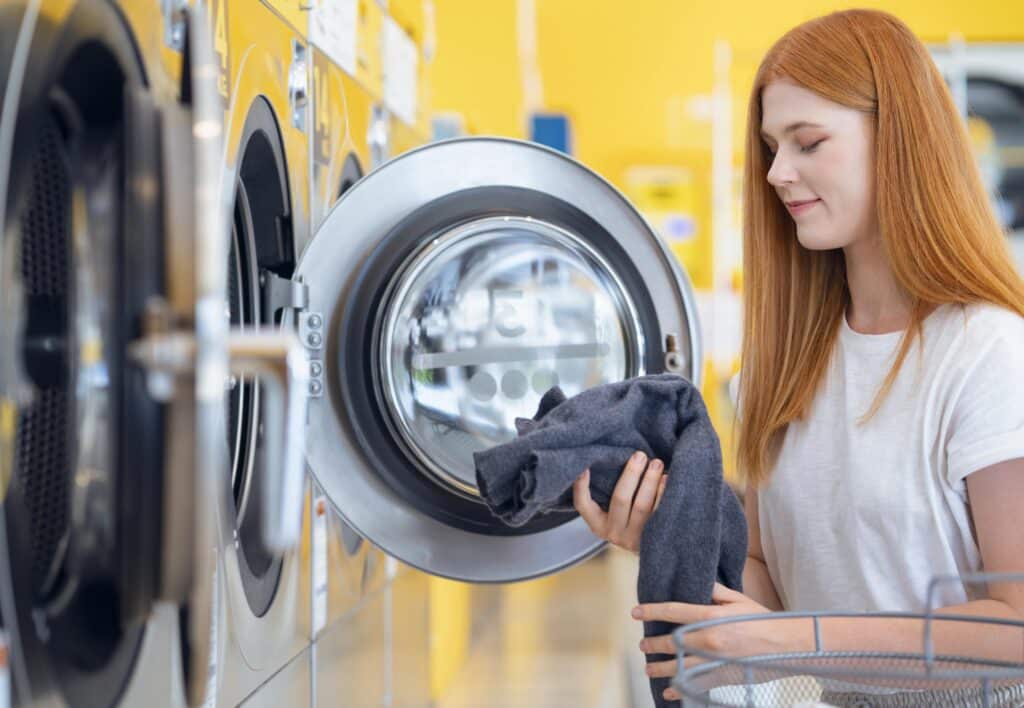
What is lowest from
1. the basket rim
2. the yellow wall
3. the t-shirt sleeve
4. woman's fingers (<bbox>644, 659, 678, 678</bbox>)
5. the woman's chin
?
woman's fingers (<bbox>644, 659, 678, 678</bbox>)

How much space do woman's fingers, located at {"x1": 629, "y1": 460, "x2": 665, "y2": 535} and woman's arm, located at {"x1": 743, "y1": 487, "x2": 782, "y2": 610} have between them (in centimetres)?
28

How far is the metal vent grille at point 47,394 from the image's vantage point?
88cm

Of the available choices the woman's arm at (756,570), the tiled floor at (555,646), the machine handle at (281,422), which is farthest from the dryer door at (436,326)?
the tiled floor at (555,646)

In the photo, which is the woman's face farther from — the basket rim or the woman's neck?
the basket rim

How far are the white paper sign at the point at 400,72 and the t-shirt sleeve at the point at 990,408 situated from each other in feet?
4.52

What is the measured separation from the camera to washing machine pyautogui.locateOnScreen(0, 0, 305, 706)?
772 millimetres

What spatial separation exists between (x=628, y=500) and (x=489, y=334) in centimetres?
63

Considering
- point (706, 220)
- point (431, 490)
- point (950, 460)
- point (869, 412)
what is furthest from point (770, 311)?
point (706, 220)

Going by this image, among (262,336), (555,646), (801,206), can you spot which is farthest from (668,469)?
(555,646)

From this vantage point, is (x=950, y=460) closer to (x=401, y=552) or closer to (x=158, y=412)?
(x=401, y=552)

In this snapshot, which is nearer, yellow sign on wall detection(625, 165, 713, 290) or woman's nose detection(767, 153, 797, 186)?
woman's nose detection(767, 153, 797, 186)

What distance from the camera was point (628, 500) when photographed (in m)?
1.26

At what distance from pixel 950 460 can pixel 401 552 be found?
0.69 metres

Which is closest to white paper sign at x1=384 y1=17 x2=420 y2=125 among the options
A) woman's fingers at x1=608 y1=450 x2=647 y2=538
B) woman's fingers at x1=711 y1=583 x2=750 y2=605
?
woman's fingers at x1=608 y1=450 x2=647 y2=538
